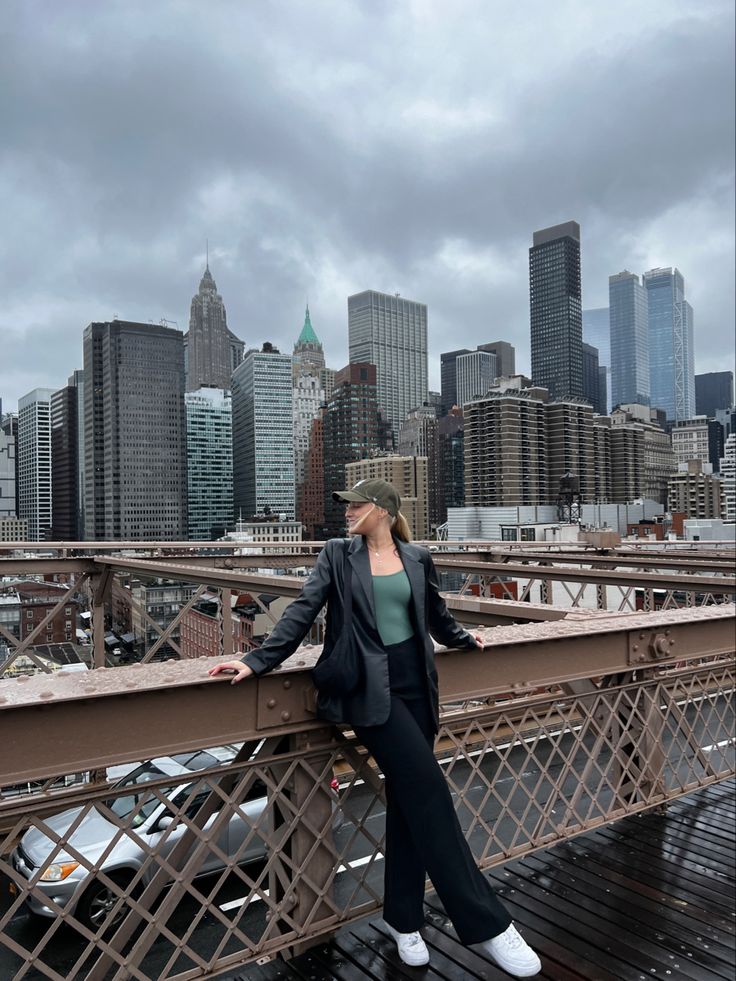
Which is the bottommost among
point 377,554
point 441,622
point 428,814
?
point 428,814

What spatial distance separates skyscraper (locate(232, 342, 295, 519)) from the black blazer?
102m

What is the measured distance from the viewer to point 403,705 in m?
2.60

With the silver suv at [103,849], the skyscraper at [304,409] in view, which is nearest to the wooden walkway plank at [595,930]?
the silver suv at [103,849]

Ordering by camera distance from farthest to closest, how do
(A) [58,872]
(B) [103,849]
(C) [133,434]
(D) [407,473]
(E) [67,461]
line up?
1. (C) [133,434]
2. (E) [67,461]
3. (D) [407,473]
4. (A) [58,872]
5. (B) [103,849]

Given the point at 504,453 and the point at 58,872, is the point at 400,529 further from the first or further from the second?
the point at 504,453

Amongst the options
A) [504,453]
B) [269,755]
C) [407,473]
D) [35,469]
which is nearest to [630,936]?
[269,755]

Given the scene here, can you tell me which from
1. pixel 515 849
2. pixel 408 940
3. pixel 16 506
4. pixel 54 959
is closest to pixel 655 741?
pixel 515 849

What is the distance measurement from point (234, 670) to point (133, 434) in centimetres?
11232

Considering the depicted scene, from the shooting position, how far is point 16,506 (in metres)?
84.4

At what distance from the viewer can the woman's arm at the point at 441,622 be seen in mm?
2746

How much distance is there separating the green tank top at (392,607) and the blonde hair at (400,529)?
23 cm

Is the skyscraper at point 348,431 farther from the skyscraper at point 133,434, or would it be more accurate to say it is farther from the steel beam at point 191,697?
the steel beam at point 191,697

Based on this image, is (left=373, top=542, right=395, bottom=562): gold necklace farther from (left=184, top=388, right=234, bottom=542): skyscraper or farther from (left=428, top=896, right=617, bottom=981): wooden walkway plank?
(left=184, top=388, right=234, bottom=542): skyscraper

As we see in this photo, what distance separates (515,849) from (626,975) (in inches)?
26.6
